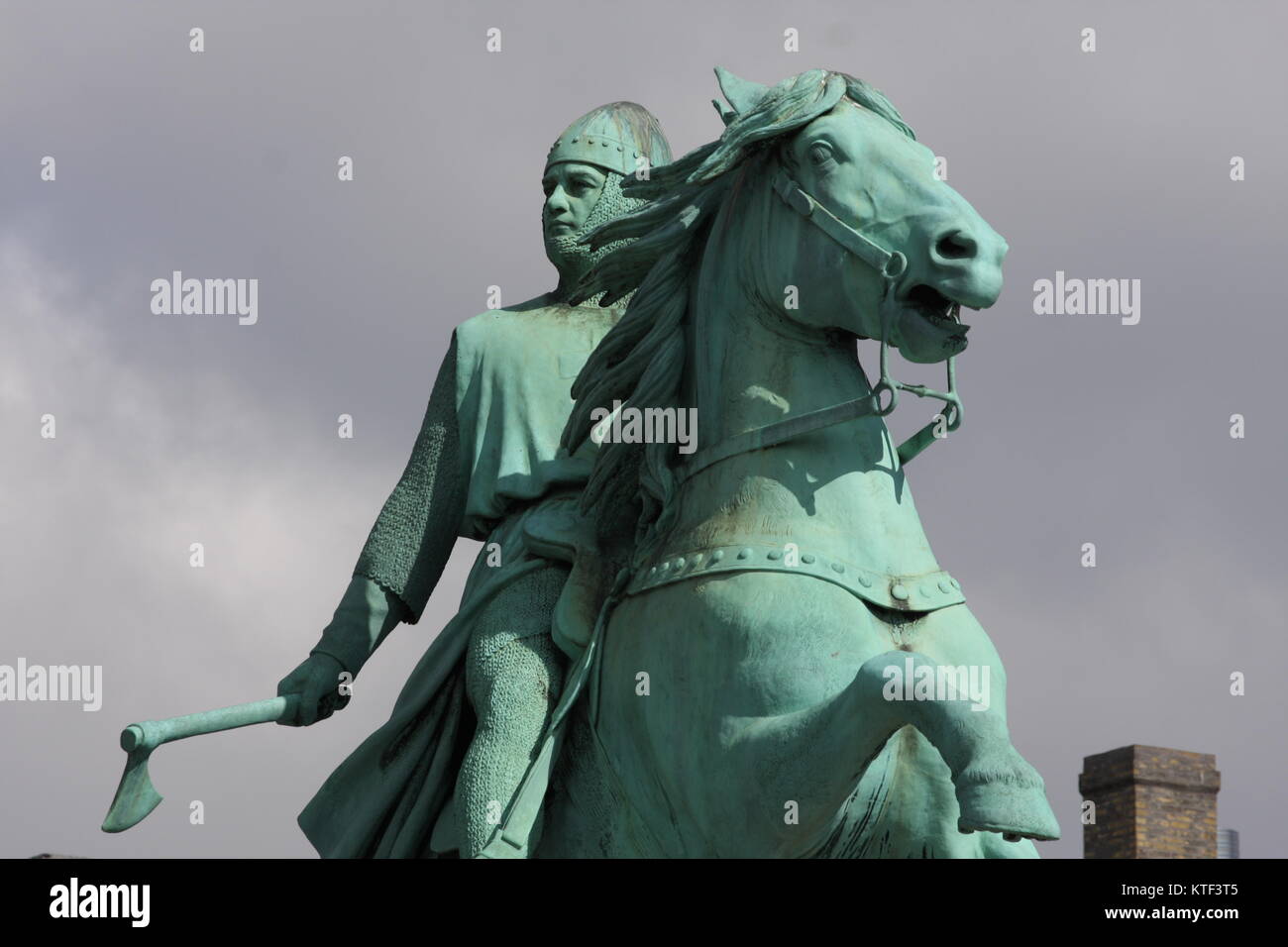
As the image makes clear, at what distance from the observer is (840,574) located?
7.88 m

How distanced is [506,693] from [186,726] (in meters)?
1.17

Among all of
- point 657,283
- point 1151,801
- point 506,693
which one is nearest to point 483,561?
point 506,693

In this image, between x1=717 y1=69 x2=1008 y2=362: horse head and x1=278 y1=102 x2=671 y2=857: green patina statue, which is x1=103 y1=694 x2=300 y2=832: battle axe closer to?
x1=278 y1=102 x2=671 y2=857: green patina statue

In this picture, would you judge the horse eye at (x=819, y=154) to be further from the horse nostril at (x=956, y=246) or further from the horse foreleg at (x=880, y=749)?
the horse foreleg at (x=880, y=749)

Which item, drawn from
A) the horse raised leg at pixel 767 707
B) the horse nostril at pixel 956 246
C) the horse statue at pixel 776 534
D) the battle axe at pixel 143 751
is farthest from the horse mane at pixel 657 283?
the battle axe at pixel 143 751

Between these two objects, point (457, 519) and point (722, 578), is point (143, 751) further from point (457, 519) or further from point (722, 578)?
point (722, 578)

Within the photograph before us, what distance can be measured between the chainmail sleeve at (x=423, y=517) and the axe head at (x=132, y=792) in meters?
1.19

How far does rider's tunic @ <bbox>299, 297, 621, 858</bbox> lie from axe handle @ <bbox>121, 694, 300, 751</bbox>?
1.32 feet

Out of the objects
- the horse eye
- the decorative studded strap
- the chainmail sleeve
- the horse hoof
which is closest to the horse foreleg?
the horse hoof

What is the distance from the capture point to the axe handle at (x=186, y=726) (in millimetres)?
8914
